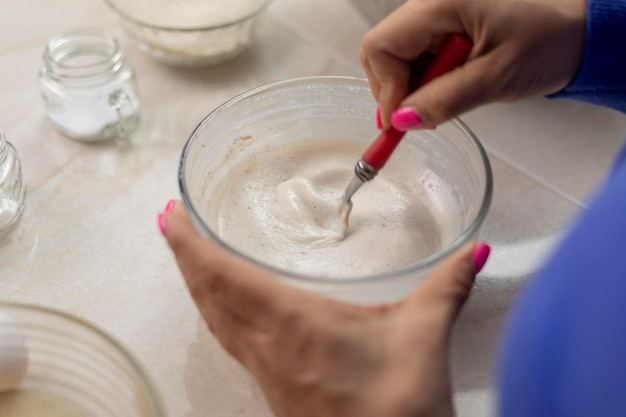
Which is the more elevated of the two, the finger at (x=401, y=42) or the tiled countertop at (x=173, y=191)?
the finger at (x=401, y=42)

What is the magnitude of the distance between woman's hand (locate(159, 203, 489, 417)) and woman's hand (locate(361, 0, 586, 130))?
146 millimetres

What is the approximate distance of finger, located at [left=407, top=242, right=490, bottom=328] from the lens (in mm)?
501

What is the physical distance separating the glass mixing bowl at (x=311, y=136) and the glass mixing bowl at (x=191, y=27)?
201 mm

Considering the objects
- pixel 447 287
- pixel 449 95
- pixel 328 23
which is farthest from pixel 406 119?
pixel 328 23

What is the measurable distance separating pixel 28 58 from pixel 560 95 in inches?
27.8

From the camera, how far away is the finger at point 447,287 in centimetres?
50

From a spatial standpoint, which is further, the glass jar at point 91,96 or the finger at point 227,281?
the glass jar at point 91,96

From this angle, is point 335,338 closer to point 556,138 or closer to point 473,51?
point 473,51

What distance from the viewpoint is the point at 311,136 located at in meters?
0.80

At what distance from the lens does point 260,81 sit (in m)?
0.98

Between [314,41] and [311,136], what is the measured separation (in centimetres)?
29

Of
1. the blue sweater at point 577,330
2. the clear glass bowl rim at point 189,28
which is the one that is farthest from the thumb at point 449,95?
the clear glass bowl rim at point 189,28

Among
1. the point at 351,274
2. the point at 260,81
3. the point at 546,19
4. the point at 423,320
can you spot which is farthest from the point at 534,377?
the point at 260,81

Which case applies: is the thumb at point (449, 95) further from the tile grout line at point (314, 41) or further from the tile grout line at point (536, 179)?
the tile grout line at point (314, 41)
